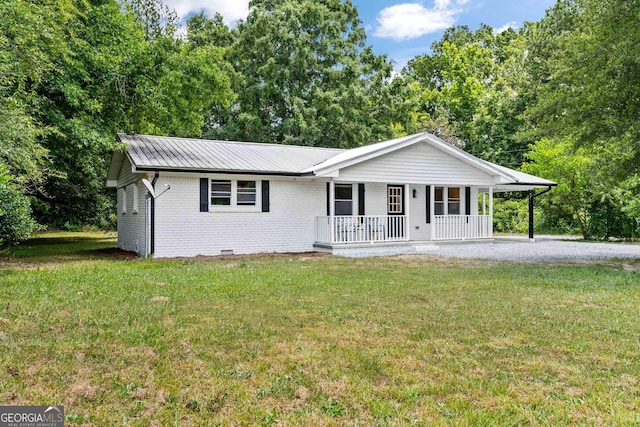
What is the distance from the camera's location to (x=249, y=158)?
15.2m

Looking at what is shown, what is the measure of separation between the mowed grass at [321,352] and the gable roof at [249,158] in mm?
5666

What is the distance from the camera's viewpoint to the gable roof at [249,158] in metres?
13.1

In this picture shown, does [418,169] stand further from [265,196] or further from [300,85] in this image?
[300,85]

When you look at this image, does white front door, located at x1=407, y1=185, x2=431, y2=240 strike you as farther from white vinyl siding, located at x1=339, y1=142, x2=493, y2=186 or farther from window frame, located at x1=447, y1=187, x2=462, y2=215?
white vinyl siding, located at x1=339, y1=142, x2=493, y2=186

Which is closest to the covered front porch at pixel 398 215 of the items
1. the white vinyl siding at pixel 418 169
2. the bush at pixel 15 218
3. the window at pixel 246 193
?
the white vinyl siding at pixel 418 169

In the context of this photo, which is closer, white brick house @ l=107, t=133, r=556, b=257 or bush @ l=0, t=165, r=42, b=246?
bush @ l=0, t=165, r=42, b=246

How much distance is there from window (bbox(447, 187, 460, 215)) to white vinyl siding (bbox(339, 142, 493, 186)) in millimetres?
931

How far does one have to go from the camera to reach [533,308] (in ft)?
20.5

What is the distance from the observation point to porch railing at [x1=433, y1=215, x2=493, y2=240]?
1725cm

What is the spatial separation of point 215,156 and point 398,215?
6.87m

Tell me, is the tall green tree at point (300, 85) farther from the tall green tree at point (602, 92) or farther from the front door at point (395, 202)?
the tall green tree at point (602, 92)

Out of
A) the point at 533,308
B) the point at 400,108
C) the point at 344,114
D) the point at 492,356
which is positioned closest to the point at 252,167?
the point at 533,308

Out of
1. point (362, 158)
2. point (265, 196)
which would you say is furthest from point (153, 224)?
point (362, 158)

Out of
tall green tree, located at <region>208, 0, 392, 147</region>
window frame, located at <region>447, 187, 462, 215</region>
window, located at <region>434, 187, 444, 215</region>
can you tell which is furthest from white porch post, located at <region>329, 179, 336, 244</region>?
tall green tree, located at <region>208, 0, 392, 147</region>
